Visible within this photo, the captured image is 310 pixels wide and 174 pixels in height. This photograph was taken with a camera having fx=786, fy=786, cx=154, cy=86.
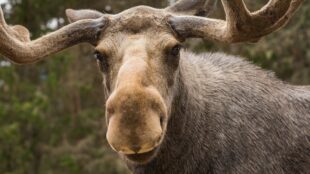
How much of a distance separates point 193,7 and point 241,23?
147 cm

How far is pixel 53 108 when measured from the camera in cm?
2106

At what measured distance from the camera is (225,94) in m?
7.93

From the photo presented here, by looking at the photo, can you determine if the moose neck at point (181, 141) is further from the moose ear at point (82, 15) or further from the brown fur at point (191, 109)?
the moose ear at point (82, 15)

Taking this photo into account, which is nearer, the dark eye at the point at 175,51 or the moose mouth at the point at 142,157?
the moose mouth at the point at 142,157

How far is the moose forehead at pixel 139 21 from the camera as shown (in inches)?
279

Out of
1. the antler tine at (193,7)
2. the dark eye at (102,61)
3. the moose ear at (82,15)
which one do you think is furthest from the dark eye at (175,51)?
the moose ear at (82,15)

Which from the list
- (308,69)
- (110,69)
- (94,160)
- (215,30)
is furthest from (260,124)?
(94,160)

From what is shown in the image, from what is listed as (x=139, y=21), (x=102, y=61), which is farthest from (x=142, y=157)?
(x=139, y=21)

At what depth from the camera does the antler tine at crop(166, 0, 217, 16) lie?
26.1 feet

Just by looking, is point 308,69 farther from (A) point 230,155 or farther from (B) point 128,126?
(B) point 128,126

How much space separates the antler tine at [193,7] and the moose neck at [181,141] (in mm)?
699

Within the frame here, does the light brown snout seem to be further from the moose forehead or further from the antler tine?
the antler tine

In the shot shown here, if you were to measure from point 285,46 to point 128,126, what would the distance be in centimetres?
1190

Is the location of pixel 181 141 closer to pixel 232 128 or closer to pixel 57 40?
pixel 232 128
